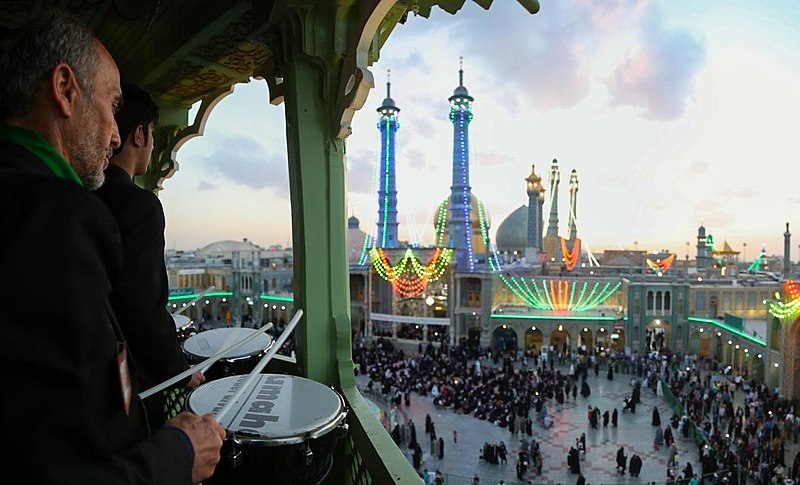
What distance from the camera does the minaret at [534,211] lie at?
39.2 m

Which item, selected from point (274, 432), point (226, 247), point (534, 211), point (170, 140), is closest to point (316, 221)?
point (274, 432)

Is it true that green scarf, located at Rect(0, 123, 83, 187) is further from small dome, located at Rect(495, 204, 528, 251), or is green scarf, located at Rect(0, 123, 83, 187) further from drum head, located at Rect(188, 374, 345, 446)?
small dome, located at Rect(495, 204, 528, 251)

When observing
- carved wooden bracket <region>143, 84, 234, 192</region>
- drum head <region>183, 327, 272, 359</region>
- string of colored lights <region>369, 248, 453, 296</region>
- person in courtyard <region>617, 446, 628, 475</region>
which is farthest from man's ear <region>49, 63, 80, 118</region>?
string of colored lights <region>369, 248, 453, 296</region>

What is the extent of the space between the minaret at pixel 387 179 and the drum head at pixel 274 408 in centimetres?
2973

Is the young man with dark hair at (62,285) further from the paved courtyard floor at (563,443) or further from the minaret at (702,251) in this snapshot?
the minaret at (702,251)

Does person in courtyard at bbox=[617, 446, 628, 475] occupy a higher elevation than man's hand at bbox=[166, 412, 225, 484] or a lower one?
lower

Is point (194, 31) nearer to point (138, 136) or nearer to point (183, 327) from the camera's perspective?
point (138, 136)

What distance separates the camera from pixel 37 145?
1.01m

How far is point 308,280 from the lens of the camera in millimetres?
3244

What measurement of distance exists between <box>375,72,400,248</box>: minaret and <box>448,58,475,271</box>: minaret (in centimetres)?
390

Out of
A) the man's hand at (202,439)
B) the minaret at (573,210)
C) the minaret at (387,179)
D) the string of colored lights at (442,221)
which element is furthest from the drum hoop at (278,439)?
the minaret at (573,210)

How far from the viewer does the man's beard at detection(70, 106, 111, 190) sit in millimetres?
1100

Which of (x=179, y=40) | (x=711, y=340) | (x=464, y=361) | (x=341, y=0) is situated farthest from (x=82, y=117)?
(x=711, y=340)

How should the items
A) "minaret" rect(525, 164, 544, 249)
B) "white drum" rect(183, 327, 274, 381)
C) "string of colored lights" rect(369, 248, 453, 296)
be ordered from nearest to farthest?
"white drum" rect(183, 327, 274, 381) → "string of colored lights" rect(369, 248, 453, 296) → "minaret" rect(525, 164, 544, 249)
